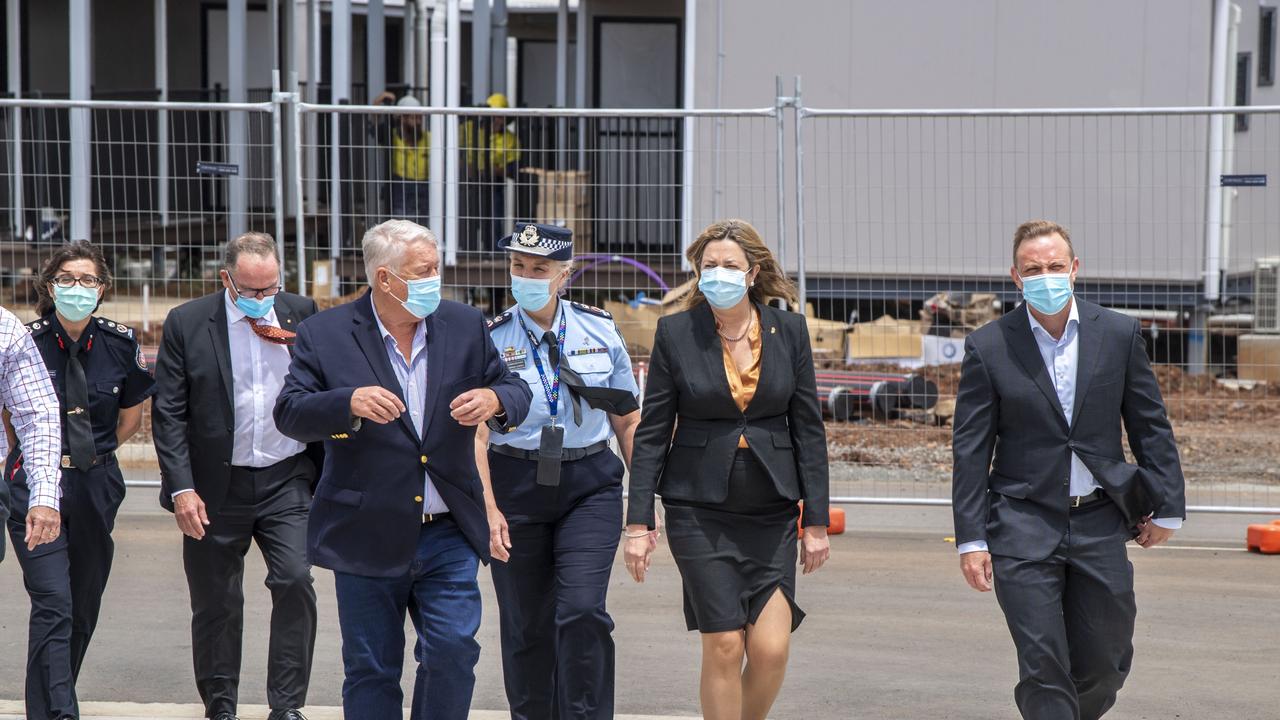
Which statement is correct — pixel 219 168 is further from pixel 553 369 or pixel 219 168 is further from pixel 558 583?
→ pixel 558 583

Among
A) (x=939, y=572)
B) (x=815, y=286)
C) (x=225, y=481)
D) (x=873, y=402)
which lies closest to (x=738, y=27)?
(x=815, y=286)

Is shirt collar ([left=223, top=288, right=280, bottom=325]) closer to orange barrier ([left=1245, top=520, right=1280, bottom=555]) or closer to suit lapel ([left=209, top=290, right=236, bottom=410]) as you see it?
suit lapel ([left=209, top=290, right=236, bottom=410])

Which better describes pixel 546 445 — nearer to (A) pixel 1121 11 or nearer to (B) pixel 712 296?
(B) pixel 712 296

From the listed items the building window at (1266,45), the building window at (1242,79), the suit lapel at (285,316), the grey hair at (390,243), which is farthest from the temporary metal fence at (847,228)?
the building window at (1266,45)

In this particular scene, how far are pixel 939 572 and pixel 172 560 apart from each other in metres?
4.54

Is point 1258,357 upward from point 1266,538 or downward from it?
upward

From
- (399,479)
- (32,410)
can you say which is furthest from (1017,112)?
(32,410)

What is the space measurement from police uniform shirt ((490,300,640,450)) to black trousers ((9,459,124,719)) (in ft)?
5.16

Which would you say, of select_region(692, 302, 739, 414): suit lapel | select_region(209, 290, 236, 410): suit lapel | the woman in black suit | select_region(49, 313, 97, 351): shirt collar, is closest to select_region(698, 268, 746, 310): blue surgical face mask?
the woman in black suit

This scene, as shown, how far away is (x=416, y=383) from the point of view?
4887 millimetres

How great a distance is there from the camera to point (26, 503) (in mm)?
5691

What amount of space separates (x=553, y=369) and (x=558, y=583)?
789mm

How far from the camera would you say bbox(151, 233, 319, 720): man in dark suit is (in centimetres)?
600

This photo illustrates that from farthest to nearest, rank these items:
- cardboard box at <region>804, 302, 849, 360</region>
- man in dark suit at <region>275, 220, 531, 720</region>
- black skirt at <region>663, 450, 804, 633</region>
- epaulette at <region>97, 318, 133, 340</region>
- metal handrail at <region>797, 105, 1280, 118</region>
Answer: cardboard box at <region>804, 302, 849, 360</region>
metal handrail at <region>797, 105, 1280, 118</region>
epaulette at <region>97, 318, 133, 340</region>
black skirt at <region>663, 450, 804, 633</region>
man in dark suit at <region>275, 220, 531, 720</region>
